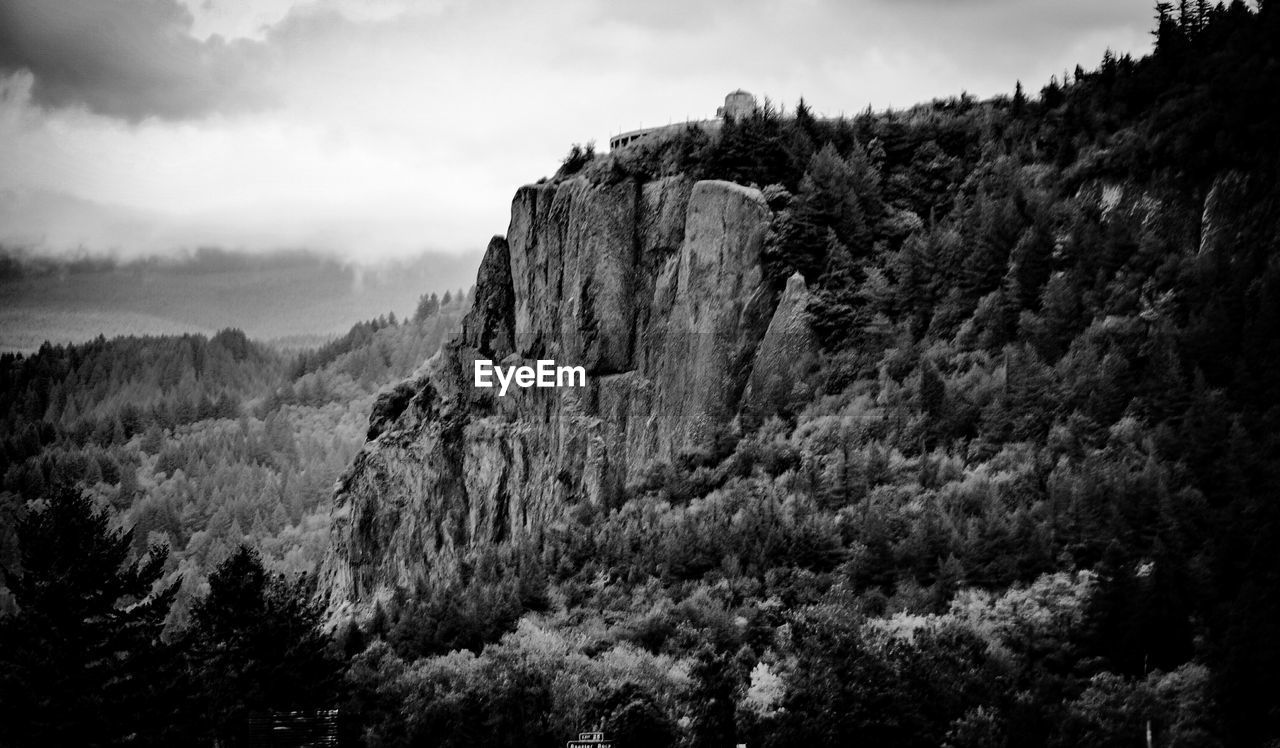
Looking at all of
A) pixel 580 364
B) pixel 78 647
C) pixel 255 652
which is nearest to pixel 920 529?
pixel 580 364

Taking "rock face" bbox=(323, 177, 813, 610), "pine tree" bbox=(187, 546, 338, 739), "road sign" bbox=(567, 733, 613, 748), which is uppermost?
"rock face" bbox=(323, 177, 813, 610)

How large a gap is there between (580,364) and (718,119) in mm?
18044

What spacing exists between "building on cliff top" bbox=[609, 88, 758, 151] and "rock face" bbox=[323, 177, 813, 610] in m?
5.00

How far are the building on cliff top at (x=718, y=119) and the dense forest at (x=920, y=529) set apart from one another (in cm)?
271

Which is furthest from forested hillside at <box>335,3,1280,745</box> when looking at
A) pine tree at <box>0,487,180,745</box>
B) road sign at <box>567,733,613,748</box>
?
pine tree at <box>0,487,180,745</box>

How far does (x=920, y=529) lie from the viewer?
6156 cm

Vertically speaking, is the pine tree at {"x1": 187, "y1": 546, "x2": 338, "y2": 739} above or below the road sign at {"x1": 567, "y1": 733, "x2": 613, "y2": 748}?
above

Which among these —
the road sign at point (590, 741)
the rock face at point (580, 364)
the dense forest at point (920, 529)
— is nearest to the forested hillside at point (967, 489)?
the dense forest at point (920, 529)

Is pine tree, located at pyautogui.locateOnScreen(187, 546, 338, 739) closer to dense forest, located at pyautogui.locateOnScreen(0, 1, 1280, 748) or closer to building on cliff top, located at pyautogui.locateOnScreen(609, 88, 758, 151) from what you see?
dense forest, located at pyautogui.locateOnScreen(0, 1, 1280, 748)

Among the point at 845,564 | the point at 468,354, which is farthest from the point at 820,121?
the point at 845,564

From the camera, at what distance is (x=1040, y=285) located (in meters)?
69.2

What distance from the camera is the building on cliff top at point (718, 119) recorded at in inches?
3349

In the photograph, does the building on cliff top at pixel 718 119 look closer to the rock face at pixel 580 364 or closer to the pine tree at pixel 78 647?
the rock face at pixel 580 364

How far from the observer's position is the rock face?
7594cm
